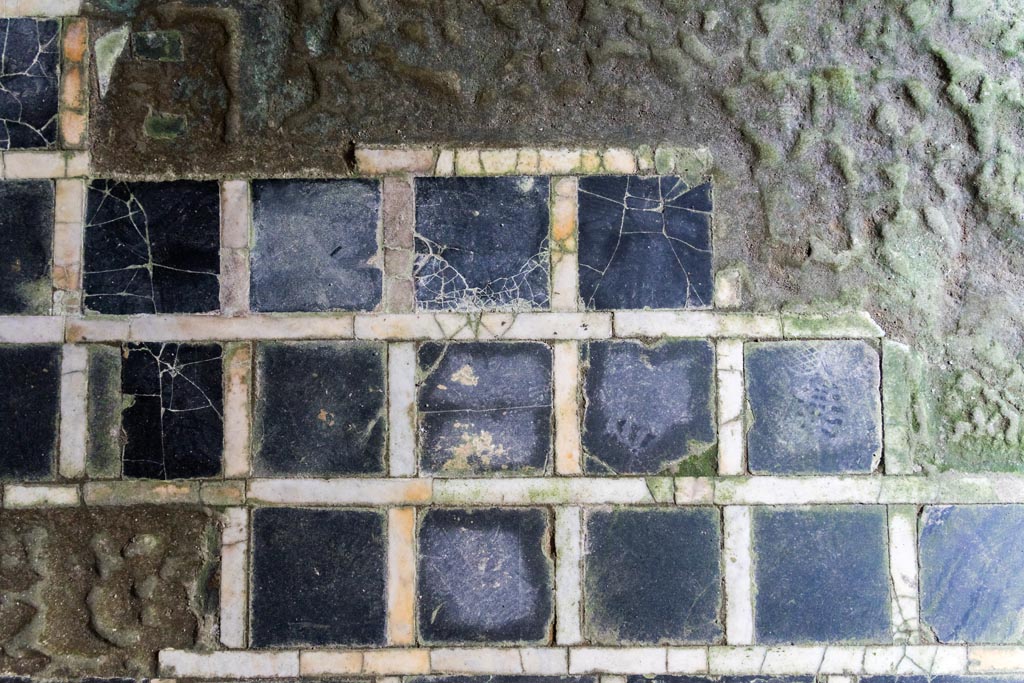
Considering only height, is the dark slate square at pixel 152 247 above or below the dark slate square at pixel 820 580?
above

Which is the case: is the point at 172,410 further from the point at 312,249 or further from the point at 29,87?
the point at 29,87

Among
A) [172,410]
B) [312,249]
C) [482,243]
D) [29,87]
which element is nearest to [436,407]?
[482,243]

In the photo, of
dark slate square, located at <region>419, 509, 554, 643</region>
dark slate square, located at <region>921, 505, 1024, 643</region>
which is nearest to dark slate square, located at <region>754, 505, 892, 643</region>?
dark slate square, located at <region>921, 505, 1024, 643</region>

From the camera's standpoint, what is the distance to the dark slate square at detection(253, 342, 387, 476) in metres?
3.45

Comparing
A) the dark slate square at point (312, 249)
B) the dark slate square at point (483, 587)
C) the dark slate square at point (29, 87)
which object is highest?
the dark slate square at point (29, 87)

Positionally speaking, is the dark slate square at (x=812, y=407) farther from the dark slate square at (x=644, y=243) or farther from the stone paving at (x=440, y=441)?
the dark slate square at (x=644, y=243)

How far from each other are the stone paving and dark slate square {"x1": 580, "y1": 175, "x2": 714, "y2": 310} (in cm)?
1

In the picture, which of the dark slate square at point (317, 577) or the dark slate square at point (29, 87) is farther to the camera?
the dark slate square at point (29, 87)

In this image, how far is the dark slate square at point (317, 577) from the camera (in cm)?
342

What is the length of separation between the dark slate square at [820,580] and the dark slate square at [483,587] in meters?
1.01

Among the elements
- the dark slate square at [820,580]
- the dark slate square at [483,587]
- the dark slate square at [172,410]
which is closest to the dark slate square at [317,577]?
the dark slate square at [483,587]

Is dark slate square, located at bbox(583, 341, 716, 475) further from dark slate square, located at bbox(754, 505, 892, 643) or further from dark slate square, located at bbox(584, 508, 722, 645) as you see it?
dark slate square, located at bbox(754, 505, 892, 643)

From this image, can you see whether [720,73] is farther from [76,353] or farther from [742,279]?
[76,353]

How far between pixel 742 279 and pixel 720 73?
991 millimetres
